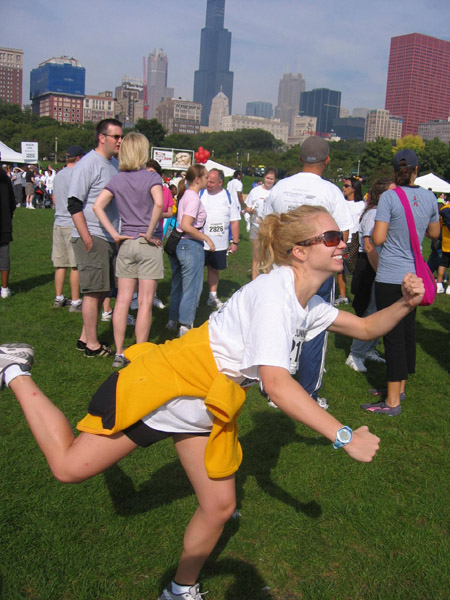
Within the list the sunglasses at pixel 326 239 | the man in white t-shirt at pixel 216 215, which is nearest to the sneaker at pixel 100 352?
the man in white t-shirt at pixel 216 215

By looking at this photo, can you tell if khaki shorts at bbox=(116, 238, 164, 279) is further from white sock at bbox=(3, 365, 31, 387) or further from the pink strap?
white sock at bbox=(3, 365, 31, 387)

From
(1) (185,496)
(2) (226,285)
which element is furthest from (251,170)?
(1) (185,496)

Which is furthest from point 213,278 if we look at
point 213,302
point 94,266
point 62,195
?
point 94,266

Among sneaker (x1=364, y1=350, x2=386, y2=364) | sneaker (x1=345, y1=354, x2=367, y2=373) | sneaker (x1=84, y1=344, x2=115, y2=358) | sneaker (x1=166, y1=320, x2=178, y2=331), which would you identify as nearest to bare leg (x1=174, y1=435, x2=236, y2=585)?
sneaker (x1=84, y1=344, x2=115, y2=358)

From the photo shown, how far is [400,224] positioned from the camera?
188 inches

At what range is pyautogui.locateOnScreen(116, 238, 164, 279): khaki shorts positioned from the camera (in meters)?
5.39

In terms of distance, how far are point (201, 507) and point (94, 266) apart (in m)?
3.62

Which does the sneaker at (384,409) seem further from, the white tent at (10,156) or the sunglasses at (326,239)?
the white tent at (10,156)

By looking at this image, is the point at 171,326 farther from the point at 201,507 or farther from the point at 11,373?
the point at 201,507

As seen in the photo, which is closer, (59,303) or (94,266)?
(94,266)

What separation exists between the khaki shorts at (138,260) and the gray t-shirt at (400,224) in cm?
222

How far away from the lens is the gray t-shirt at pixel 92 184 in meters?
5.38

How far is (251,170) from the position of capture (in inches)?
3661

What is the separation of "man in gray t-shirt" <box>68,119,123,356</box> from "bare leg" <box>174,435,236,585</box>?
338 centimetres
